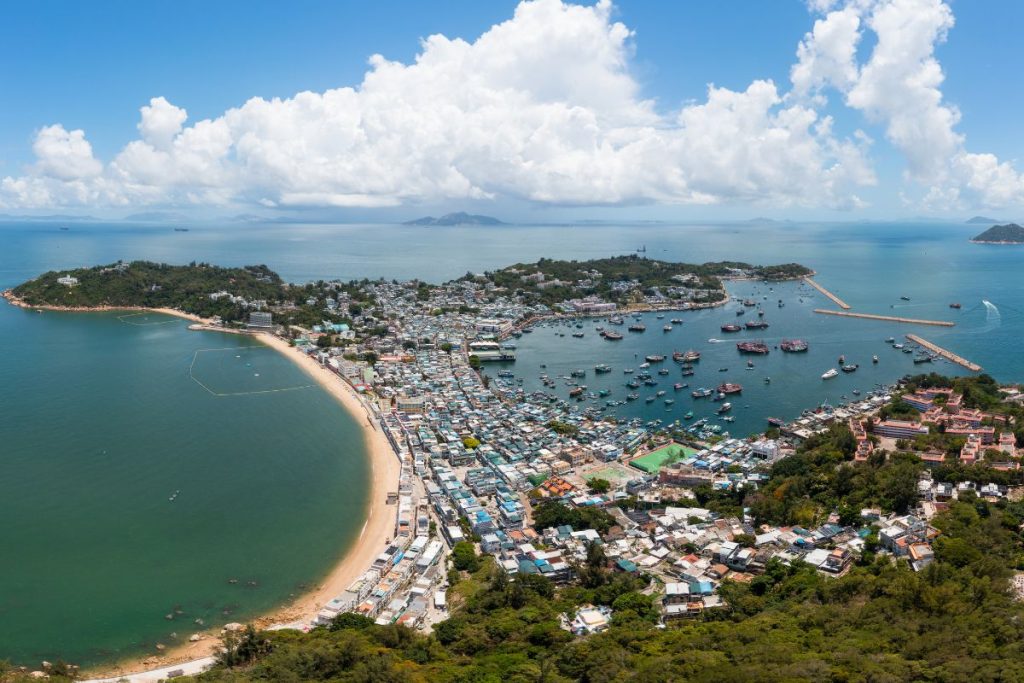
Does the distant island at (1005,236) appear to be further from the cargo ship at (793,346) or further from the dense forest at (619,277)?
the cargo ship at (793,346)

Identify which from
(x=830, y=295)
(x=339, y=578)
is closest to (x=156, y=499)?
(x=339, y=578)

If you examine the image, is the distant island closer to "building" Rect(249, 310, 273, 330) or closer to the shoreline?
"building" Rect(249, 310, 273, 330)

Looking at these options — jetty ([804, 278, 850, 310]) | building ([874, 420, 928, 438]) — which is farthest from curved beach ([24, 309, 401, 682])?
jetty ([804, 278, 850, 310])

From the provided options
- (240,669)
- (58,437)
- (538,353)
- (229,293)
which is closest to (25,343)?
(229,293)

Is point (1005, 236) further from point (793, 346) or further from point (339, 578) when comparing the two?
point (339, 578)

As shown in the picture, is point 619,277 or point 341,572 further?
point 619,277
